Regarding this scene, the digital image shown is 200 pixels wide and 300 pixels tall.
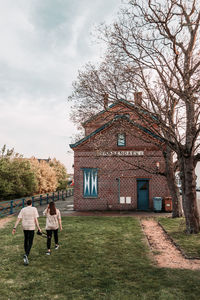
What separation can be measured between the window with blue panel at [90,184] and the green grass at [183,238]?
6395 mm

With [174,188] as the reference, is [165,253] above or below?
below

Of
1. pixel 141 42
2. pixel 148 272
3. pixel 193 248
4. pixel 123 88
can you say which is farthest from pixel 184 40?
pixel 148 272

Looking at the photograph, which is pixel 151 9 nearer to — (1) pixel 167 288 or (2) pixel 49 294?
(1) pixel 167 288

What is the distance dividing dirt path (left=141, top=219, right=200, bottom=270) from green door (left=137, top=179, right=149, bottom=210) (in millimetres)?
6179

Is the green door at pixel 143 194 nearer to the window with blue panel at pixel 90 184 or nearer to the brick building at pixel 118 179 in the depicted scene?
the brick building at pixel 118 179

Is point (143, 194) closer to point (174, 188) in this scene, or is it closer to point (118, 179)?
point (118, 179)

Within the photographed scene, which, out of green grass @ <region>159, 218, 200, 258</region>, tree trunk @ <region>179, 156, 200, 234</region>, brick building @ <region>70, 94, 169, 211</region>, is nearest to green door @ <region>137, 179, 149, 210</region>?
brick building @ <region>70, 94, 169, 211</region>

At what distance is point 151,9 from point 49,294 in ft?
32.7

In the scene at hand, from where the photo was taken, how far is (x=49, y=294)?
4766mm

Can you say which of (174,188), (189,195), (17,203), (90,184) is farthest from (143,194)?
(17,203)

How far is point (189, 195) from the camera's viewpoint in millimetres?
10273

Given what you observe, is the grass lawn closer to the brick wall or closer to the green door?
the brick wall

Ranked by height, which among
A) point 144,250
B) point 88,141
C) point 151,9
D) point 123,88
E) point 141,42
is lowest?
point 144,250

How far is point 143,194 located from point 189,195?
763 centimetres
